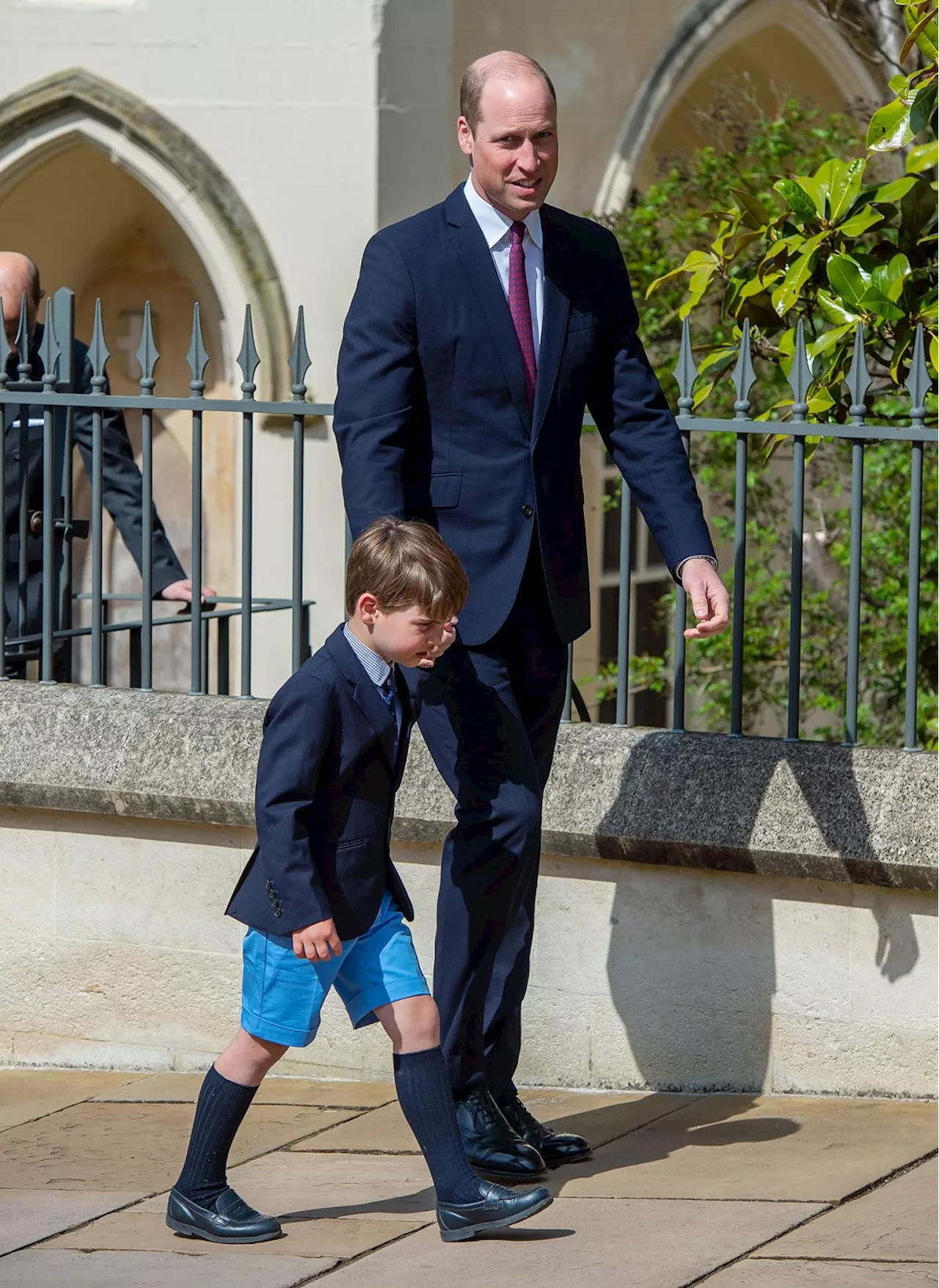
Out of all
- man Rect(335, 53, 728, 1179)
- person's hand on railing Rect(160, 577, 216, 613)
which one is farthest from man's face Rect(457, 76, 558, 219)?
person's hand on railing Rect(160, 577, 216, 613)

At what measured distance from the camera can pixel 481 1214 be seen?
3406 millimetres

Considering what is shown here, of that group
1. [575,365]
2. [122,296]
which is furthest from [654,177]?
[575,365]

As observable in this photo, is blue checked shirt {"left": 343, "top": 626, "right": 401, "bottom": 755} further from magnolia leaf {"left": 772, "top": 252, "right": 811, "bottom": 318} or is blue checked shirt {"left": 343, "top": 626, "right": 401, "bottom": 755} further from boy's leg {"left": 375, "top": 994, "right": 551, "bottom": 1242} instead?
magnolia leaf {"left": 772, "top": 252, "right": 811, "bottom": 318}

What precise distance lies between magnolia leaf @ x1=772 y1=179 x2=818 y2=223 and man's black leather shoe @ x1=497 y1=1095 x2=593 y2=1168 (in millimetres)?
1963

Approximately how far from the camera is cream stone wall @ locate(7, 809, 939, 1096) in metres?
4.24

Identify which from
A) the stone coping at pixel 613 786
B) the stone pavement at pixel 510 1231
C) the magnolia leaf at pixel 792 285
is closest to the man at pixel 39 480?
the stone coping at pixel 613 786

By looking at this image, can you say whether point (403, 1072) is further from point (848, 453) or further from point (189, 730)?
point (848, 453)

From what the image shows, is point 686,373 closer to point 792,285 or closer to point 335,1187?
point 792,285

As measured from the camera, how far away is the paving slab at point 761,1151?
3.71 meters

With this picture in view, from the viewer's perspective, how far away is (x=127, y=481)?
5066 millimetres

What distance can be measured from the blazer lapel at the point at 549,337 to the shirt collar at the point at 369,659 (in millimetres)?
566

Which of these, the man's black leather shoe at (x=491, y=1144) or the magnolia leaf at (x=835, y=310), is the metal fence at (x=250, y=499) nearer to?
the magnolia leaf at (x=835, y=310)

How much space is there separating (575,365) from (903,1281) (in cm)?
167

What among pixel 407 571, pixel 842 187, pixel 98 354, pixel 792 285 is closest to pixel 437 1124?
pixel 407 571
